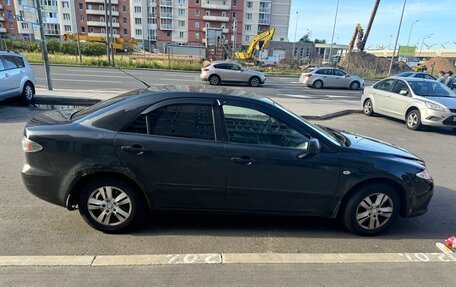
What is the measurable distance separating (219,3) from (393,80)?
7243 cm

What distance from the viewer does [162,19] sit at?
7612 cm

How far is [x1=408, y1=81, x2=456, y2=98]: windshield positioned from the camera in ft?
31.1

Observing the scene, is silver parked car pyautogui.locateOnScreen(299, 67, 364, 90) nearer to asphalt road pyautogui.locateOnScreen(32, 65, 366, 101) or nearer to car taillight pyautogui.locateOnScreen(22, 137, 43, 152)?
asphalt road pyautogui.locateOnScreen(32, 65, 366, 101)

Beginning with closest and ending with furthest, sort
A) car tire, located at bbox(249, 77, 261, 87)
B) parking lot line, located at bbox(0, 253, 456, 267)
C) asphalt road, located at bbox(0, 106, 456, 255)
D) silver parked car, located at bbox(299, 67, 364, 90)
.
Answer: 1. parking lot line, located at bbox(0, 253, 456, 267)
2. asphalt road, located at bbox(0, 106, 456, 255)
3. car tire, located at bbox(249, 77, 261, 87)
4. silver parked car, located at bbox(299, 67, 364, 90)

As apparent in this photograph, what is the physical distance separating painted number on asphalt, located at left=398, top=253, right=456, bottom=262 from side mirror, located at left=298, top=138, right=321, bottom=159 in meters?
1.37

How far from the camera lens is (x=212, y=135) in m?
3.11

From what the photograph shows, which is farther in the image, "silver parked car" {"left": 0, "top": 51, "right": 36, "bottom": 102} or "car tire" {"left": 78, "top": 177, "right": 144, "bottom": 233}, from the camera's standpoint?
"silver parked car" {"left": 0, "top": 51, "right": 36, "bottom": 102}

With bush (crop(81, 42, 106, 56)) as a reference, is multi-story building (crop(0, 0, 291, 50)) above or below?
above

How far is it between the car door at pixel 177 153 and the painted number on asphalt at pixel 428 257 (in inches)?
77.1

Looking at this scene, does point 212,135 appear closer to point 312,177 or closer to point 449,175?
point 312,177

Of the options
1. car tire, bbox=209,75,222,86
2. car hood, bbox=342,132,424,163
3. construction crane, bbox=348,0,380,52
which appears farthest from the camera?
construction crane, bbox=348,0,380,52

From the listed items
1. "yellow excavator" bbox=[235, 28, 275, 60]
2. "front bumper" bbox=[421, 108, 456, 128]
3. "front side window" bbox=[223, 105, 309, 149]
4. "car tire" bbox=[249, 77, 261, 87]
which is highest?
"yellow excavator" bbox=[235, 28, 275, 60]

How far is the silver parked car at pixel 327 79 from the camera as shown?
70.2 feet

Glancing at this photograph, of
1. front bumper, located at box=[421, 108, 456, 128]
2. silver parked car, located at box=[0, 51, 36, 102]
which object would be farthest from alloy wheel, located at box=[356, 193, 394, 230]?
silver parked car, located at box=[0, 51, 36, 102]
